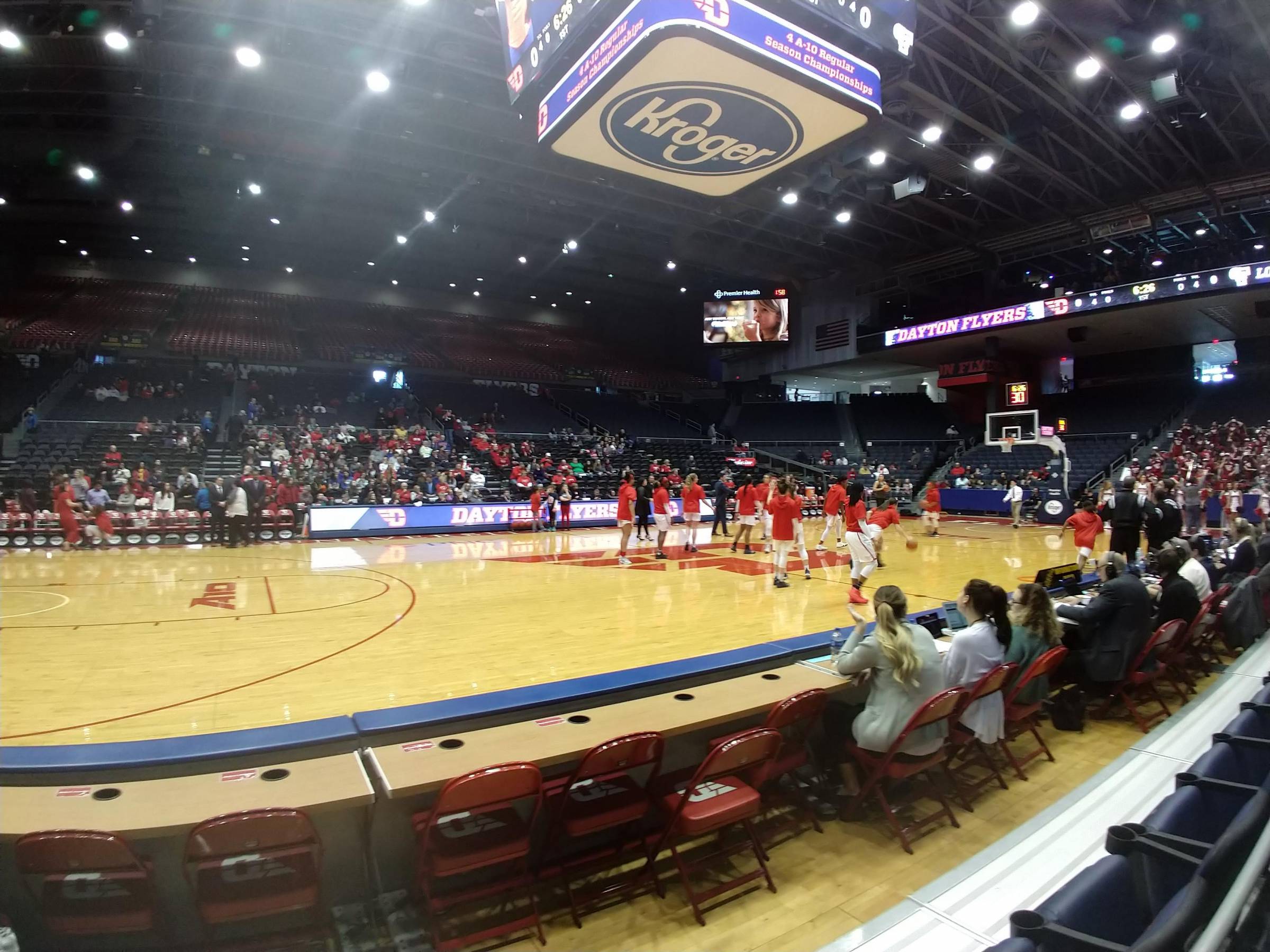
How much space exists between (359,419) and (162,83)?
1115 cm

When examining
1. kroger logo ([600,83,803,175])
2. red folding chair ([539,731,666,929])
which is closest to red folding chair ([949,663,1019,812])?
red folding chair ([539,731,666,929])

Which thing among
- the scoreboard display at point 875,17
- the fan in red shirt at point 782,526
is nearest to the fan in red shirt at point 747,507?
the fan in red shirt at point 782,526

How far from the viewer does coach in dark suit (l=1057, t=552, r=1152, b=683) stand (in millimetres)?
4637

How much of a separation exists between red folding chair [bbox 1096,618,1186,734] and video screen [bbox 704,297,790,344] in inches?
920

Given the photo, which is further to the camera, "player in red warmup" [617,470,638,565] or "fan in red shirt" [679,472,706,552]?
"fan in red shirt" [679,472,706,552]

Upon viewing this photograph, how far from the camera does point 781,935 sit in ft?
8.64

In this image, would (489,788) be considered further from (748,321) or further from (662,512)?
(748,321)

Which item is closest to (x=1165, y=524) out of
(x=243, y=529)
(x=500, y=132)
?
(x=500, y=132)

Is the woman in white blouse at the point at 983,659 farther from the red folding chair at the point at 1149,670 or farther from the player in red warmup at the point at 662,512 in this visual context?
the player in red warmup at the point at 662,512

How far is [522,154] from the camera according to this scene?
16906 mm

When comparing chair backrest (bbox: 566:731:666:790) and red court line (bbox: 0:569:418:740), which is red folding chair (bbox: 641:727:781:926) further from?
red court line (bbox: 0:569:418:740)

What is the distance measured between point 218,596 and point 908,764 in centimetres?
871

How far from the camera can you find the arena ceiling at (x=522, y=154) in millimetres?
11789

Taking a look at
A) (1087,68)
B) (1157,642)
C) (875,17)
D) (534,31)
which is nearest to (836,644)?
(1157,642)
